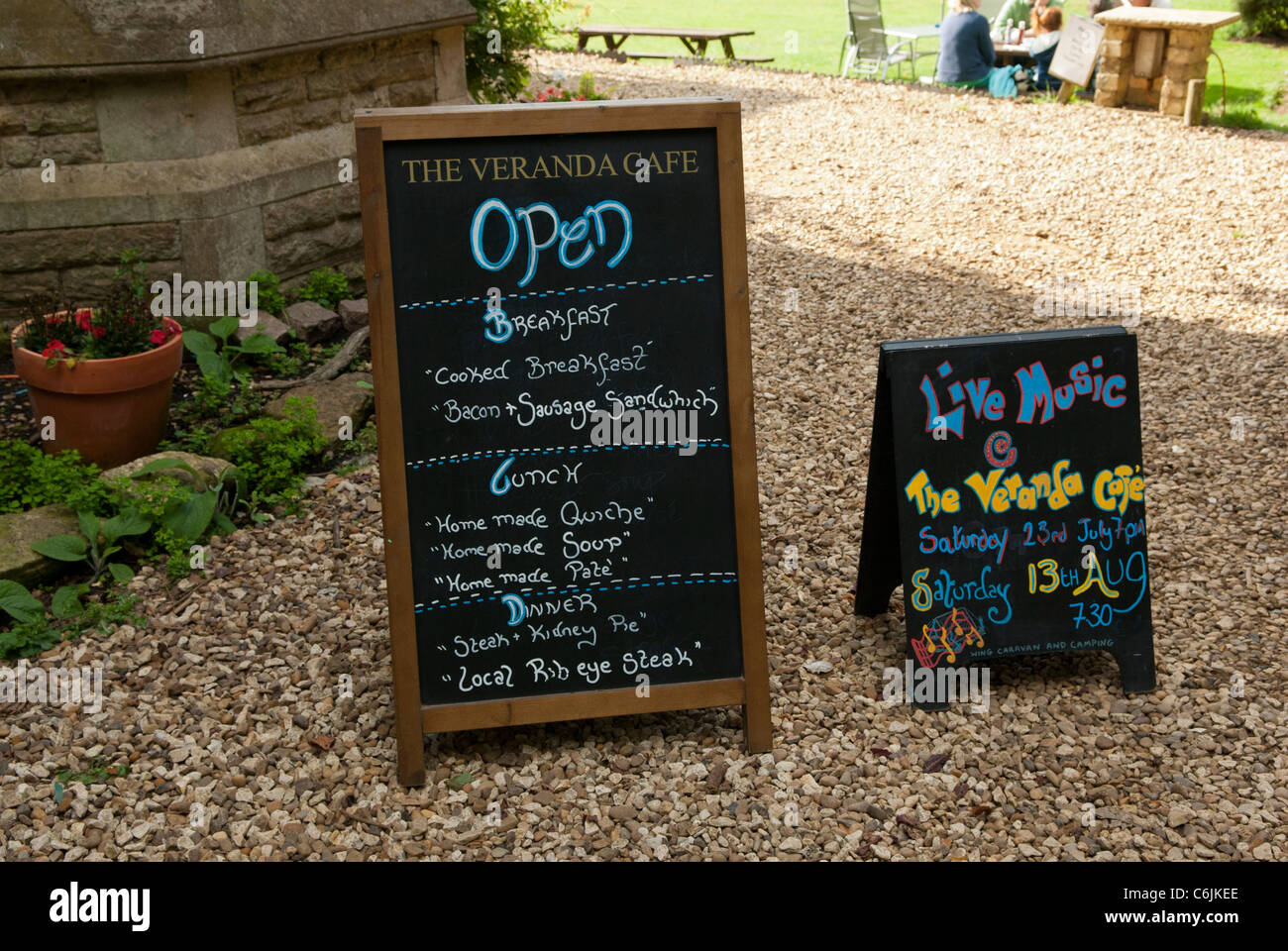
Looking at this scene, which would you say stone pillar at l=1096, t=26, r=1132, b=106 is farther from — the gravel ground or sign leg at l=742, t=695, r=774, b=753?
sign leg at l=742, t=695, r=774, b=753

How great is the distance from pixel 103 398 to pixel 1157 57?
9.26m

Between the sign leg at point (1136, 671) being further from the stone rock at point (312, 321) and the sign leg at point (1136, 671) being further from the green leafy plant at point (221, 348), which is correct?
the stone rock at point (312, 321)

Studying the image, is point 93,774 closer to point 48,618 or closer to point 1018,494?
point 48,618

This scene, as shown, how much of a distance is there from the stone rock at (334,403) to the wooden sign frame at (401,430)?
1936mm

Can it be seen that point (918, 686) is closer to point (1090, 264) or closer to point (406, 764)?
point (406, 764)

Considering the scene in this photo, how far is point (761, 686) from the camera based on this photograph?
132 inches

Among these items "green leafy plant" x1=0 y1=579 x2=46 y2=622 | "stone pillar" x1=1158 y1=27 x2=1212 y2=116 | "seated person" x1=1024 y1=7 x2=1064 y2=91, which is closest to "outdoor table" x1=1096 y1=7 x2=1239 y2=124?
"stone pillar" x1=1158 y1=27 x2=1212 y2=116

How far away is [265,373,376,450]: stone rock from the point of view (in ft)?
16.5

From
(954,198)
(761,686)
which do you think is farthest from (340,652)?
(954,198)

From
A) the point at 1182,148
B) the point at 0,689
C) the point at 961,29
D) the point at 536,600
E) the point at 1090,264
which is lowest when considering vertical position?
the point at 0,689

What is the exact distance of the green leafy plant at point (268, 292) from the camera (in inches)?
237

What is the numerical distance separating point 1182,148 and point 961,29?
3139 mm

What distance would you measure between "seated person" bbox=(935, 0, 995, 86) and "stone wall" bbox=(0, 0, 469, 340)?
7630 mm

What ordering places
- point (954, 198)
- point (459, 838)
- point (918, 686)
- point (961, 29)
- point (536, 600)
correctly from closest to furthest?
point (459, 838), point (536, 600), point (918, 686), point (954, 198), point (961, 29)
